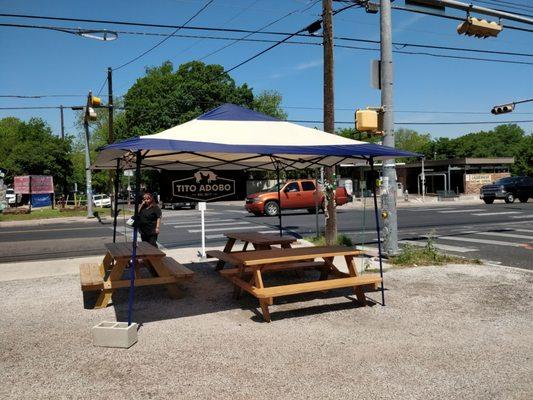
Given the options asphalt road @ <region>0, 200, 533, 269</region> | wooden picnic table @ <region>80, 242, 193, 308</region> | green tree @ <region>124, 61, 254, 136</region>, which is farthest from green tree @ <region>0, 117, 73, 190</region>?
wooden picnic table @ <region>80, 242, 193, 308</region>

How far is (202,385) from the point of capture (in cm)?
407

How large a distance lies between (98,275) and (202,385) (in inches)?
144

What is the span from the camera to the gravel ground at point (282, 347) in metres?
4.01

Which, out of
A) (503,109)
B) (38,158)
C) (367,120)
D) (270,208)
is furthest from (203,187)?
(38,158)

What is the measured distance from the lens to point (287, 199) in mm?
24859

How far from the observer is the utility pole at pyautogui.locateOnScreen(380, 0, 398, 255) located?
396 inches

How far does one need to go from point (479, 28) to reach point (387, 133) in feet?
13.7

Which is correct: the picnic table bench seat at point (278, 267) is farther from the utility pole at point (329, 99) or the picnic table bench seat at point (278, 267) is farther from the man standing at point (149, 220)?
the utility pole at point (329, 99)

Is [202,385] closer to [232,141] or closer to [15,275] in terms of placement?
[232,141]

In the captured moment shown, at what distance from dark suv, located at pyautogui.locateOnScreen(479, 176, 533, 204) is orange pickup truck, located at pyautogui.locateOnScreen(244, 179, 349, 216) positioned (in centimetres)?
1622

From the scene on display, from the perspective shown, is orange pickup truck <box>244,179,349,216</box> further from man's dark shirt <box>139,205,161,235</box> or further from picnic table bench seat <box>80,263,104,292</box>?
picnic table bench seat <box>80,263,104,292</box>

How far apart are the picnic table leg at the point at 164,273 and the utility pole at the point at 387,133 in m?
4.92

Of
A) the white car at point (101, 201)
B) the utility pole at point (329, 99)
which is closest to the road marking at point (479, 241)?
the utility pole at point (329, 99)

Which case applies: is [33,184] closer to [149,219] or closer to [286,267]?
[149,219]
